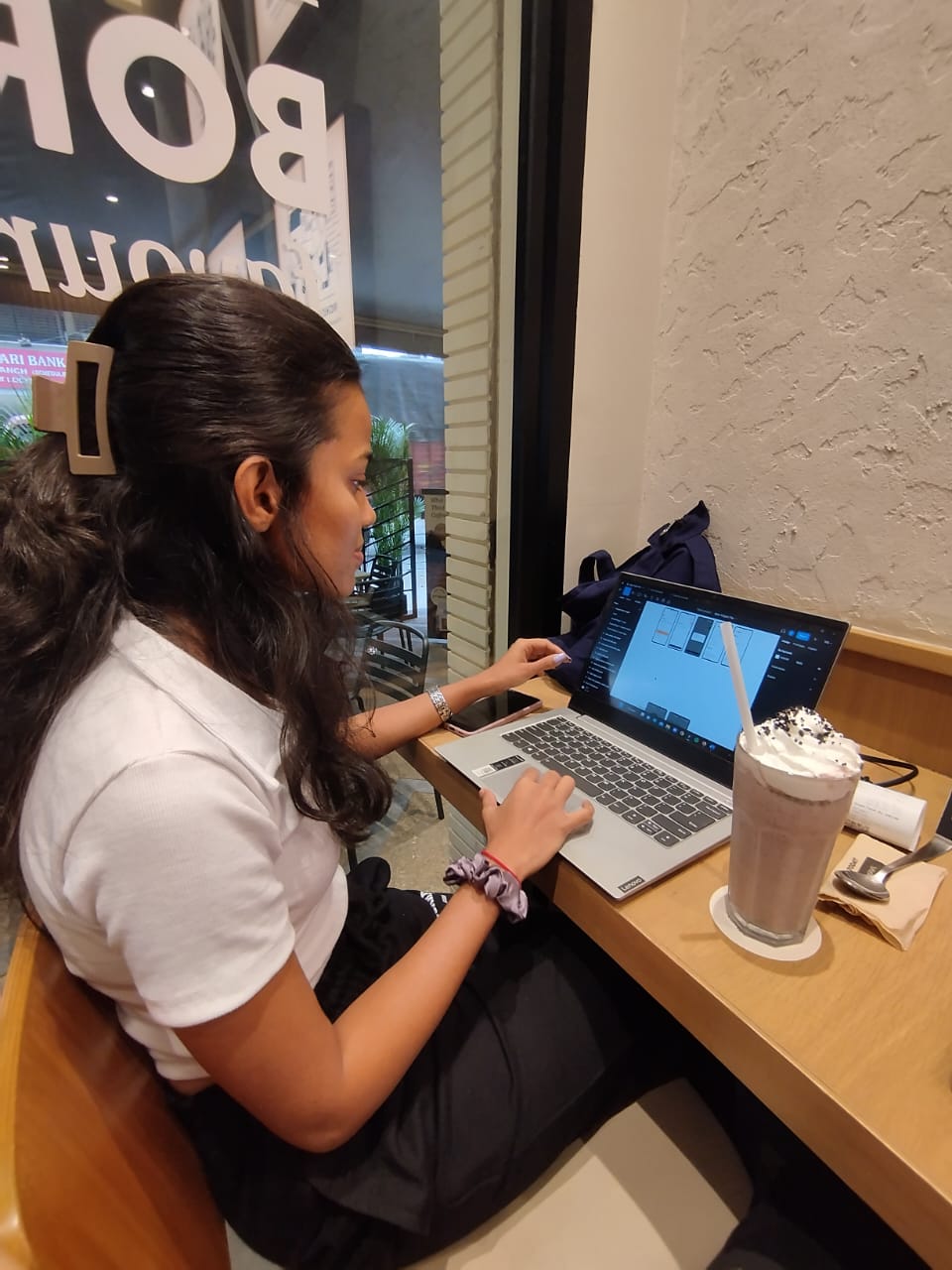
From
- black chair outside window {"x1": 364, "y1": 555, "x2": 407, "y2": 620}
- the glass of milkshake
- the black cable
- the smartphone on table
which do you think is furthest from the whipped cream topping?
black chair outside window {"x1": 364, "y1": 555, "x2": 407, "y2": 620}

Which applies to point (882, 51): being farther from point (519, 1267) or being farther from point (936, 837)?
point (519, 1267)

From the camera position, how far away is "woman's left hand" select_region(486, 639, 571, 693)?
105 centimetres

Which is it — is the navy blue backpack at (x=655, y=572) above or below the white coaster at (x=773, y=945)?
above

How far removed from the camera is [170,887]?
1.37 feet

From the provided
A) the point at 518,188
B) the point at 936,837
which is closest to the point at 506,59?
the point at 518,188

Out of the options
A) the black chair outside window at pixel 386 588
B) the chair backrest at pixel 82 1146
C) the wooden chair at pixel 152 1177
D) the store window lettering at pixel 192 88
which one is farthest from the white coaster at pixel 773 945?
the black chair outside window at pixel 386 588

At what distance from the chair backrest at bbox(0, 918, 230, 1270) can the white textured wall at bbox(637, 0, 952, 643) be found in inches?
43.4

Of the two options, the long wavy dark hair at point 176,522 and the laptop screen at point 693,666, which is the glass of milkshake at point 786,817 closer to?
the laptop screen at point 693,666

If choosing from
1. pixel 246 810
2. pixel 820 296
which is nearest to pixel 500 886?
pixel 246 810

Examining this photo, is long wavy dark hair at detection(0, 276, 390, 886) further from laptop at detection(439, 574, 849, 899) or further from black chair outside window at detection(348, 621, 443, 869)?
black chair outside window at detection(348, 621, 443, 869)

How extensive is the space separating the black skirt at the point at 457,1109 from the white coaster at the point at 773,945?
9.2 inches

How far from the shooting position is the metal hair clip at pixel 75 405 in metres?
0.51

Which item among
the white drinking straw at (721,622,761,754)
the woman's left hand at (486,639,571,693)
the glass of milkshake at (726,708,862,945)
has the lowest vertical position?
the woman's left hand at (486,639,571,693)

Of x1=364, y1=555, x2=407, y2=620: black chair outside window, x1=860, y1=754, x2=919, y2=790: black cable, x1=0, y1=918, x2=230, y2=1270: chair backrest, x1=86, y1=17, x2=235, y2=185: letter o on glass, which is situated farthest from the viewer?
x1=364, y1=555, x2=407, y2=620: black chair outside window
